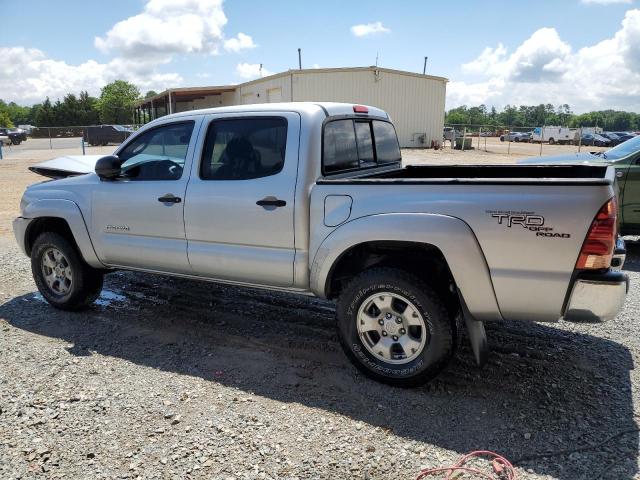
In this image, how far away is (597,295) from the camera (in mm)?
2992

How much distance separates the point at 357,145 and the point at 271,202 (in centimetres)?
102

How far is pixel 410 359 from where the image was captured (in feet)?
11.6

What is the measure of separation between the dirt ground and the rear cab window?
1.49 m

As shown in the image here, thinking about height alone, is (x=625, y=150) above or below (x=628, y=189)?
above

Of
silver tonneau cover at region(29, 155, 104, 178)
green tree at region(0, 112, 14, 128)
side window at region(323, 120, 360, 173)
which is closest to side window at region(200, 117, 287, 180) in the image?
side window at region(323, 120, 360, 173)

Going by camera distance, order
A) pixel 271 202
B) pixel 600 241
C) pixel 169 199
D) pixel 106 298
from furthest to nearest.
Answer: pixel 106 298 → pixel 169 199 → pixel 271 202 → pixel 600 241

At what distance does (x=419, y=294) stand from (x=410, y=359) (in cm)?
48

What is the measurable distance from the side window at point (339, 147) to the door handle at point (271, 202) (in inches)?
17.0

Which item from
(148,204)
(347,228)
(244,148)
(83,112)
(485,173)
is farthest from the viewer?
(83,112)

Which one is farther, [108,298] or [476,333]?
[108,298]

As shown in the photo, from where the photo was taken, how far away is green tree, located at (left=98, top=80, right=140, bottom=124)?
88.7m

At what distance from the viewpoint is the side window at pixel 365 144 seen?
14.6 ft

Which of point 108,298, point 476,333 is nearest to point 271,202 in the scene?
point 476,333

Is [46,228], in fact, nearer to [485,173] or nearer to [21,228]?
[21,228]
